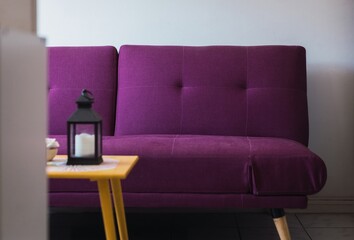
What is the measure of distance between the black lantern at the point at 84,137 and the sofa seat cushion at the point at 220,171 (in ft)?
1.01

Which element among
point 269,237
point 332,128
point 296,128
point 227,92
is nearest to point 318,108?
point 332,128

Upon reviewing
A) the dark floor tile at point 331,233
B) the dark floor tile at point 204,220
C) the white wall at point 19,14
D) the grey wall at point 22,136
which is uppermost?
the white wall at point 19,14

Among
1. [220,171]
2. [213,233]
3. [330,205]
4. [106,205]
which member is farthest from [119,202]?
[330,205]

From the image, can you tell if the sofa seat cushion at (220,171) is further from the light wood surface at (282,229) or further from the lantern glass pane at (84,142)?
the lantern glass pane at (84,142)

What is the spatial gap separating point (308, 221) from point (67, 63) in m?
1.42

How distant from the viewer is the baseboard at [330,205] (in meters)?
2.24

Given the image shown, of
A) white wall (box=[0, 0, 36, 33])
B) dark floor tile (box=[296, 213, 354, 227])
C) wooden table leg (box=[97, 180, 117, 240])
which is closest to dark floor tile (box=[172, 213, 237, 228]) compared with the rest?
dark floor tile (box=[296, 213, 354, 227])

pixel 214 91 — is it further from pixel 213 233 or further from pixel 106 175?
pixel 106 175

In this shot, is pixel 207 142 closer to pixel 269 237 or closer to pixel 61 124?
pixel 269 237

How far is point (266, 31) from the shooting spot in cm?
228

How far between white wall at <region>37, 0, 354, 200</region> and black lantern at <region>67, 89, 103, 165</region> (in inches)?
43.3

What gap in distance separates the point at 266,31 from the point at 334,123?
2.00ft

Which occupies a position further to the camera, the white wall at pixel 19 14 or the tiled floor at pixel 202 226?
the tiled floor at pixel 202 226

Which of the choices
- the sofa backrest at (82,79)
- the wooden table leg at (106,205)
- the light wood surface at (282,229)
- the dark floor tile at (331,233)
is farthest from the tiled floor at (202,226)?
the wooden table leg at (106,205)
